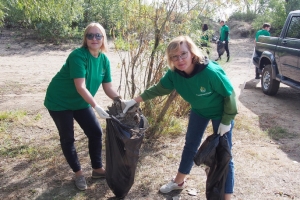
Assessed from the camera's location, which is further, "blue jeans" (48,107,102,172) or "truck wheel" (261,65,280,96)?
"truck wheel" (261,65,280,96)

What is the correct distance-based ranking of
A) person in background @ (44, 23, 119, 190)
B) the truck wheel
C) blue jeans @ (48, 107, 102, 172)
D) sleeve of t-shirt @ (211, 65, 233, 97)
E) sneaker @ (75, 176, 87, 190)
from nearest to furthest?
sleeve of t-shirt @ (211, 65, 233, 97), person in background @ (44, 23, 119, 190), blue jeans @ (48, 107, 102, 172), sneaker @ (75, 176, 87, 190), the truck wheel

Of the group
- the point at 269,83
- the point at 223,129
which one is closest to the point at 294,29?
the point at 269,83

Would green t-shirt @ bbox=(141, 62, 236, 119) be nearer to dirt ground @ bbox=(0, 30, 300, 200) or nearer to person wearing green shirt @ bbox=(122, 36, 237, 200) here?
person wearing green shirt @ bbox=(122, 36, 237, 200)

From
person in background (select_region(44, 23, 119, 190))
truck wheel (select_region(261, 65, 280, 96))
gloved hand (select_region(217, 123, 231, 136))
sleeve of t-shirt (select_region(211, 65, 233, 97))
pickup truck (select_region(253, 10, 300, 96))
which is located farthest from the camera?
truck wheel (select_region(261, 65, 280, 96))

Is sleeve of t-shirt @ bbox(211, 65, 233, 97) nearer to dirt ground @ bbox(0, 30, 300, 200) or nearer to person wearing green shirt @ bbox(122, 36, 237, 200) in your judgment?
person wearing green shirt @ bbox(122, 36, 237, 200)

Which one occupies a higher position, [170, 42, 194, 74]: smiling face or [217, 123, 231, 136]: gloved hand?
[170, 42, 194, 74]: smiling face

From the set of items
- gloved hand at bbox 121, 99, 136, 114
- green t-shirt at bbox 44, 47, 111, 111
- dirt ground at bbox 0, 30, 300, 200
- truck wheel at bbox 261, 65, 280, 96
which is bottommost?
dirt ground at bbox 0, 30, 300, 200

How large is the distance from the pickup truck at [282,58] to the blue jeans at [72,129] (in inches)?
170

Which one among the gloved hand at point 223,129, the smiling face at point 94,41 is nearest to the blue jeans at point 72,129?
the smiling face at point 94,41

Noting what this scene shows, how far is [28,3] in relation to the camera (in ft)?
13.4

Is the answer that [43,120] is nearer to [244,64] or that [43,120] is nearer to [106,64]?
[106,64]

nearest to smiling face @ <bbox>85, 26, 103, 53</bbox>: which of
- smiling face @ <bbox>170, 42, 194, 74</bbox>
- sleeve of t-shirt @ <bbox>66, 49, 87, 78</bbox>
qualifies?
sleeve of t-shirt @ <bbox>66, 49, 87, 78</bbox>

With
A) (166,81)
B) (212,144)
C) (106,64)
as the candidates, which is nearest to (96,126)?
(106,64)

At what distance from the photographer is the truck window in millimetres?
5919
